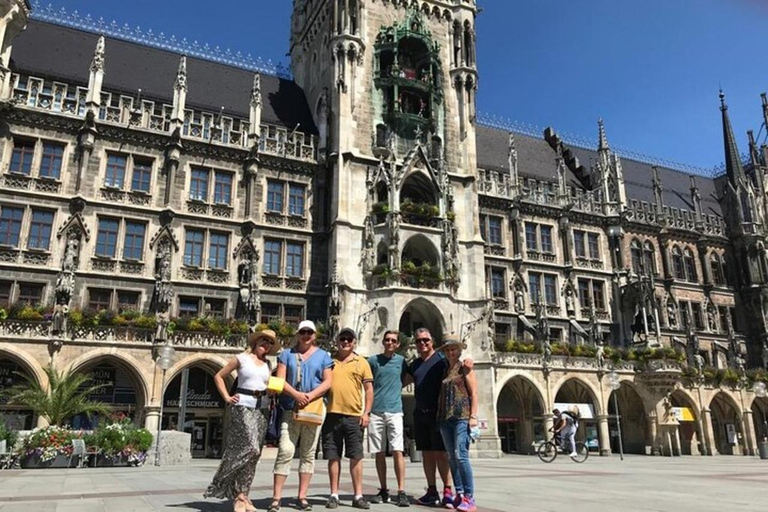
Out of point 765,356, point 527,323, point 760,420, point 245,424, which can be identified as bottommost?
point 760,420

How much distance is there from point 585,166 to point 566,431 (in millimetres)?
29122

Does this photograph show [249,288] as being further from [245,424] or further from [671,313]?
[671,313]

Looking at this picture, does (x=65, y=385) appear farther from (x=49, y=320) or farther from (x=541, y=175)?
(x=541, y=175)

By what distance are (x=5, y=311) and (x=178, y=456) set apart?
10756 millimetres

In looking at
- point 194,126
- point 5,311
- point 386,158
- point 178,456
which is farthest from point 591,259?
point 5,311

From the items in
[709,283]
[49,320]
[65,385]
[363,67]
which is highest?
[363,67]

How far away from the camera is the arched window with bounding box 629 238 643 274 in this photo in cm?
4166

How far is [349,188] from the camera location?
31.9 meters

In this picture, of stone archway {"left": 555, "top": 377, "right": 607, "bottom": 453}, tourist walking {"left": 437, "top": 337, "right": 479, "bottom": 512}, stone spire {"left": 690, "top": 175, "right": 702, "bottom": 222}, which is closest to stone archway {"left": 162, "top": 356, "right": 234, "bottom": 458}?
stone archway {"left": 555, "top": 377, "right": 607, "bottom": 453}

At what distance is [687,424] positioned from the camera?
38719 millimetres

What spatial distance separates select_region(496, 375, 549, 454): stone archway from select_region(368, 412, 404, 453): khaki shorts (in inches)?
1092

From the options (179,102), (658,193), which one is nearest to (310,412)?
(179,102)

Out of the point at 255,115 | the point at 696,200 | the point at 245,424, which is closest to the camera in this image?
the point at 245,424

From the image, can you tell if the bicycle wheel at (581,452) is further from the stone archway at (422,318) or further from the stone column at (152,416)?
the stone column at (152,416)
